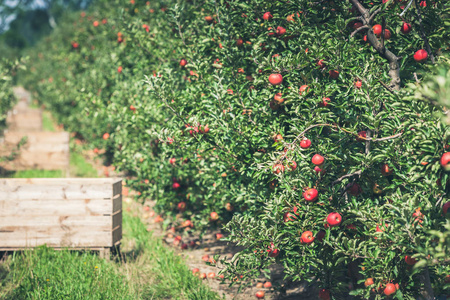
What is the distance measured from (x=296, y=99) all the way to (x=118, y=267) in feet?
9.44

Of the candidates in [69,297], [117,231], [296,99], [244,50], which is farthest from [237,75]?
[69,297]

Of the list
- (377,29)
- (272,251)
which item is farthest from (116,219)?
(377,29)

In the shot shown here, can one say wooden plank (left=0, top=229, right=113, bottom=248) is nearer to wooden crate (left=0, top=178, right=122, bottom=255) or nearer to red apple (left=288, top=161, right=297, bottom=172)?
wooden crate (left=0, top=178, right=122, bottom=255)

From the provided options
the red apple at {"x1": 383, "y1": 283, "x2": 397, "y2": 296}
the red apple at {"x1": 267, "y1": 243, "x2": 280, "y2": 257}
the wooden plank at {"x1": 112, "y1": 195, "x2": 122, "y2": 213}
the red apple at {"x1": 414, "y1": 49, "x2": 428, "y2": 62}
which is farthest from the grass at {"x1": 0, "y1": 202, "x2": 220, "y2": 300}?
the red apple at {"x1": 414, "y1": 49, "x2": 428, "y2": 62}

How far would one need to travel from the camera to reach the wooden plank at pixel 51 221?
14.3 feet

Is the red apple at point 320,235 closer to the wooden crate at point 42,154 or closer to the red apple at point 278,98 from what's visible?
the red apple at point 278,98

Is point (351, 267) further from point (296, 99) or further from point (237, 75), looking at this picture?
point (237, 75)

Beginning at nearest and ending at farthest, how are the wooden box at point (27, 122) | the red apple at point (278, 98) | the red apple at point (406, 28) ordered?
the red apple at point (406, 28) → the red apple at point (278, 98) → the wooden box at point (27, 122)

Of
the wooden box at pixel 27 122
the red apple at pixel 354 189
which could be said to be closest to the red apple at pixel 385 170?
the red apple at pixel 354 189

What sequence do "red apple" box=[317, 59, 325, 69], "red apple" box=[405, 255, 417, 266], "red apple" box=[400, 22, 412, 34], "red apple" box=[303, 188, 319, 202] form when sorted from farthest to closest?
"red apple" box=[317, 59, 325, 69] < "red apple" box=[400, 22, 412, 34] < "red apple" box=[303, 188, 319, 202] < "red apple" box=[405, 255, 417, 266]

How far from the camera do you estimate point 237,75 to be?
12.2 feet

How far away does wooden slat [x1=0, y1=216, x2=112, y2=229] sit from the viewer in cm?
437

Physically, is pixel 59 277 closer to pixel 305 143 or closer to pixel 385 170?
pixel 305 143

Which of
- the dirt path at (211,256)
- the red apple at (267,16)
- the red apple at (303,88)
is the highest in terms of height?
the red apple at (267,16)
